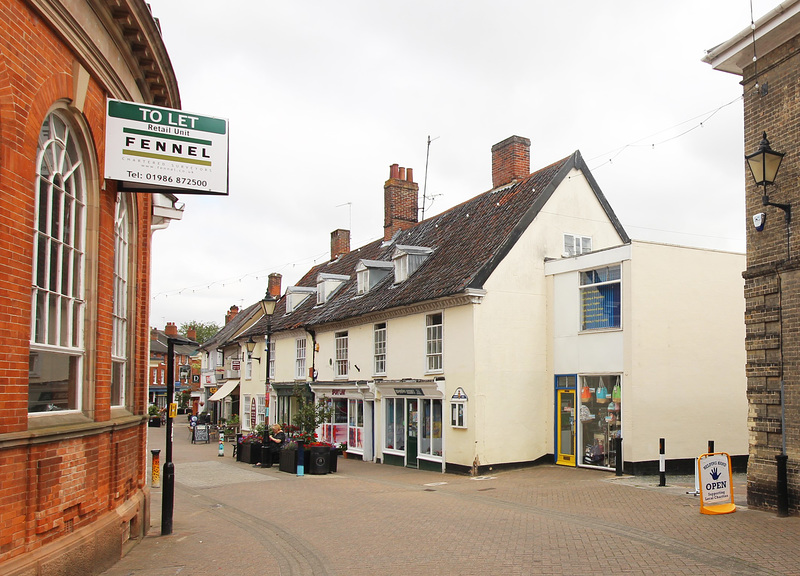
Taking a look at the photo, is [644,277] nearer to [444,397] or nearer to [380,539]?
[444,397]

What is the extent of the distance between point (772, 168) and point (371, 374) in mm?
15717

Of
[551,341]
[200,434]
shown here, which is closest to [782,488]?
[551,341]

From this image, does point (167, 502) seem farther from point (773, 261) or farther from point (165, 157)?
point (773, 261)

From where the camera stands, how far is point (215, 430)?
1587 inches

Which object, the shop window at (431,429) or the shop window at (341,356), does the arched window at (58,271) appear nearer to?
the shop window at (431,429)

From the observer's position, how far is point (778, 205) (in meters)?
11.7

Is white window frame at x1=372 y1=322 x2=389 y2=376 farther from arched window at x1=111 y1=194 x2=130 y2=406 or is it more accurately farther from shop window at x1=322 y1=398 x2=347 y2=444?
arched window at x1=111 y1=194 x2=130 y2=406

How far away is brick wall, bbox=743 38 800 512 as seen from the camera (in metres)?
11.5

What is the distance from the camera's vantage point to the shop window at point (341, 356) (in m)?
27.3

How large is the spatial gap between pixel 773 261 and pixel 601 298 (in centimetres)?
751

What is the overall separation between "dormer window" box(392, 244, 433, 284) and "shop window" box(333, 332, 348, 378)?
383 cm

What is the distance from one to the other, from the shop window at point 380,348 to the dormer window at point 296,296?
10637 millimetres

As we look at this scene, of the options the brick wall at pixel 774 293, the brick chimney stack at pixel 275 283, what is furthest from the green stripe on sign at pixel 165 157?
the brick chimney stack at pixel 275 283

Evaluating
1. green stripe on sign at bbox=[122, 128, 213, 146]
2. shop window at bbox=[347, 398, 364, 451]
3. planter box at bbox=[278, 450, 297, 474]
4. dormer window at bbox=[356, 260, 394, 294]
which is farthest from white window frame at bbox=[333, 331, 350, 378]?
green stripe on sign at bbox=[122, 128, 213, 146]
